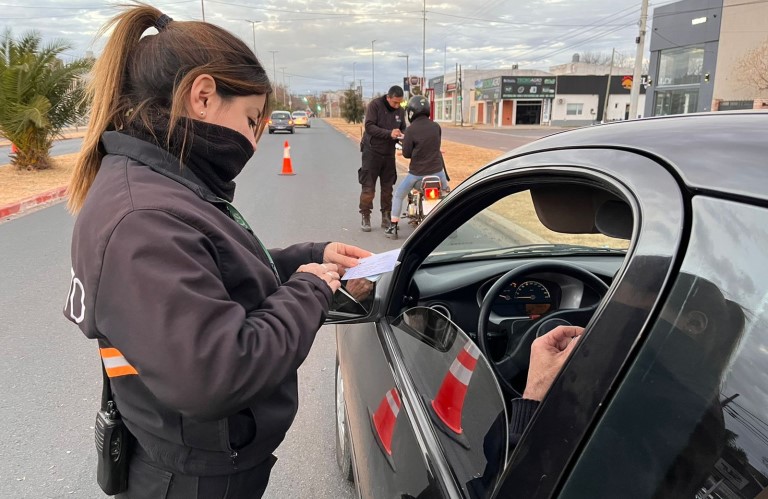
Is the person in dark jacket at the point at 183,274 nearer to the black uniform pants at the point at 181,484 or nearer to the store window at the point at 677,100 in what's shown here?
the black uniform pants at the point at 181,484

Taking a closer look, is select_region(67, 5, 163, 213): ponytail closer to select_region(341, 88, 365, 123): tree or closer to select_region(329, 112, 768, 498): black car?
select_region(329, 112, 768, 498): black car

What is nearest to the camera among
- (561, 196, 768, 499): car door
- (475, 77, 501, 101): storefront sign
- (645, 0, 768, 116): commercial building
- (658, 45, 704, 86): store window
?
(561, 196, 768, 499): car door

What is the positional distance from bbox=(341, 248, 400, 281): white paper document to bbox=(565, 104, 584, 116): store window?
2678 inches

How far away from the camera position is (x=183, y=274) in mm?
1034

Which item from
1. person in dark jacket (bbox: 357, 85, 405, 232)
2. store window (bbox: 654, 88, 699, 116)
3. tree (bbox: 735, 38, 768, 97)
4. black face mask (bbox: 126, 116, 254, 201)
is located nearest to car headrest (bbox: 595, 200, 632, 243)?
black face mask (bbox: 126, 116, 254, 201)

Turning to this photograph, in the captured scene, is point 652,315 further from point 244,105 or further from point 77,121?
point 77,121

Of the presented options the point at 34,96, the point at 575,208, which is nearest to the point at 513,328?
the point at 575,208

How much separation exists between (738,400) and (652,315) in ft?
0.53

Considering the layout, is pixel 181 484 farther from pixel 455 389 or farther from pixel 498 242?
pixel 498 242

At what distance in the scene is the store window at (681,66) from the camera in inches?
1412

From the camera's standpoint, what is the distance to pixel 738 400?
784 mm

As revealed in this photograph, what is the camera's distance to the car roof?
34.1 inches

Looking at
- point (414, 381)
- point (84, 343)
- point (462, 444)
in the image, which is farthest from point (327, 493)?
point (84, 343)

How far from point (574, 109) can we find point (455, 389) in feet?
227
